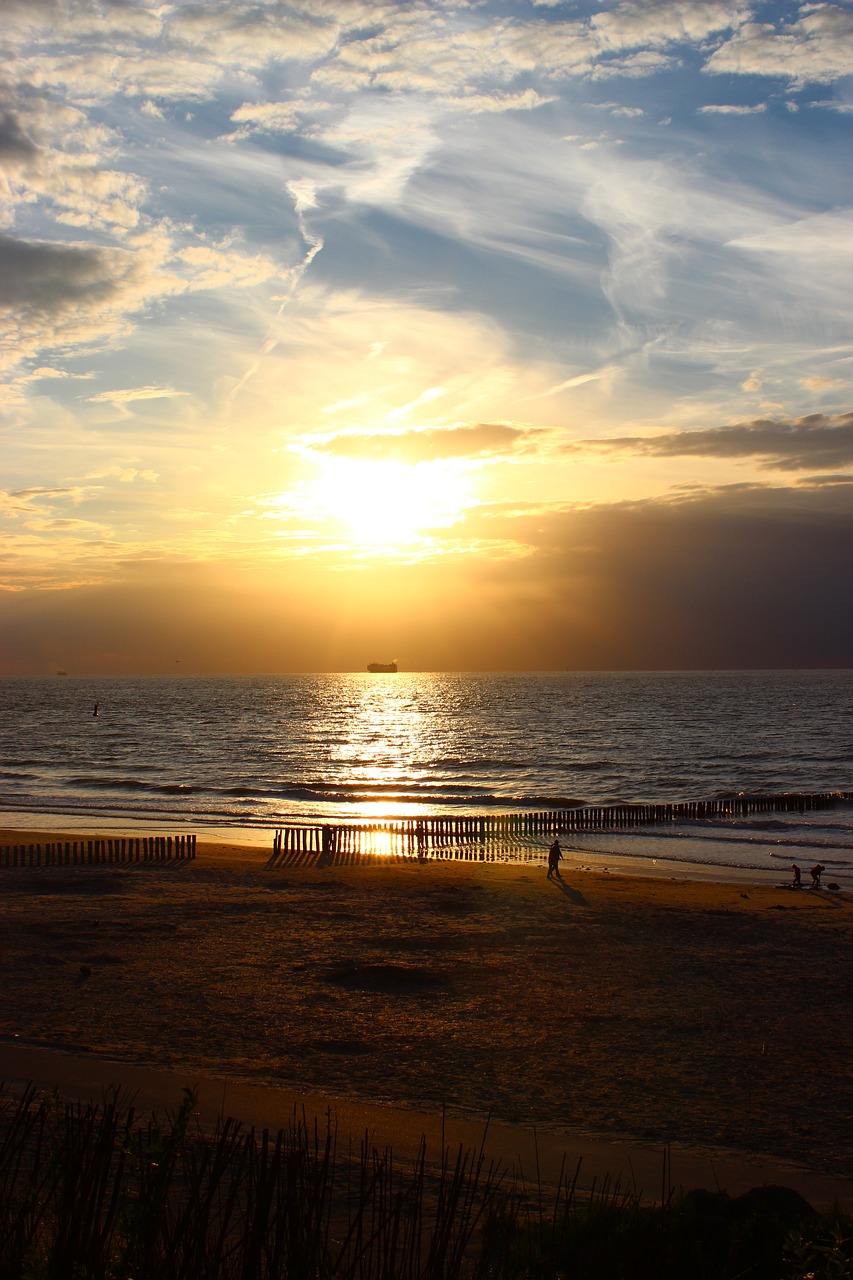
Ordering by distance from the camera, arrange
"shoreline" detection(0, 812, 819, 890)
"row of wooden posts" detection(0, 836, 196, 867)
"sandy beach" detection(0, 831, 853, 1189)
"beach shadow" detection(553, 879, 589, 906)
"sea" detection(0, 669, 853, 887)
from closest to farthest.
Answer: "sandy beach" detection(0, 831, 853, 1189)
"beach shadow" detection(553, 879, 589, 906)
"row of wooden posts" detection(0, 836, 196, 867)
"shoreline" detection(0, 812, 819, 890)
"sea" detection(0, 669, 853, 887)

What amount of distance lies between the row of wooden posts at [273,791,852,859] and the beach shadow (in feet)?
24.5

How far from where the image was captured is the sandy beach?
1113 centimetres

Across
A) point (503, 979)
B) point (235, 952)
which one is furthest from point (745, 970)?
point (235, 952)

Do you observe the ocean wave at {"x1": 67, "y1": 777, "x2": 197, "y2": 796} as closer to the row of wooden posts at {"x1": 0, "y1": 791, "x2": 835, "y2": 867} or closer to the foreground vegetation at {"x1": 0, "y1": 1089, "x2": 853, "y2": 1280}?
the row of wooden posts at {"x1": 0, "y1": 791, "x2": 835, "y2": 867}

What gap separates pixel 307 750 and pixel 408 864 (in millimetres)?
61742

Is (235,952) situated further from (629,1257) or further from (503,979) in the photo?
(629,1257)

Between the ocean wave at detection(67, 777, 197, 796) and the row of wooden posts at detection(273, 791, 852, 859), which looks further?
the ocean wave at detection(67, 777, 197, 796)

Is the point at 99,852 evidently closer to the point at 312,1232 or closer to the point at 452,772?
the point at 312,1232

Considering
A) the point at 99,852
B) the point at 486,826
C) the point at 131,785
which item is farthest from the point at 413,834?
the point at 131,785

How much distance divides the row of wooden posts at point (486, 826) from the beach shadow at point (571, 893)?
24.5ft

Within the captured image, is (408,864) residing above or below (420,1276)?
below

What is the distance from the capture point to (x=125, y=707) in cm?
16875

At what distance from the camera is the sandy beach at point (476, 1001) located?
11.1 m

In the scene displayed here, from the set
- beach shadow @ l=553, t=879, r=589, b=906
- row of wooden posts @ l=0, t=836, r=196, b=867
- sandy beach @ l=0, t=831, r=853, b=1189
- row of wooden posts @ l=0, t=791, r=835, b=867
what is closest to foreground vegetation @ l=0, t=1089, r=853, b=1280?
sandy beach @ l=0, t=831, r=853, b=1189
